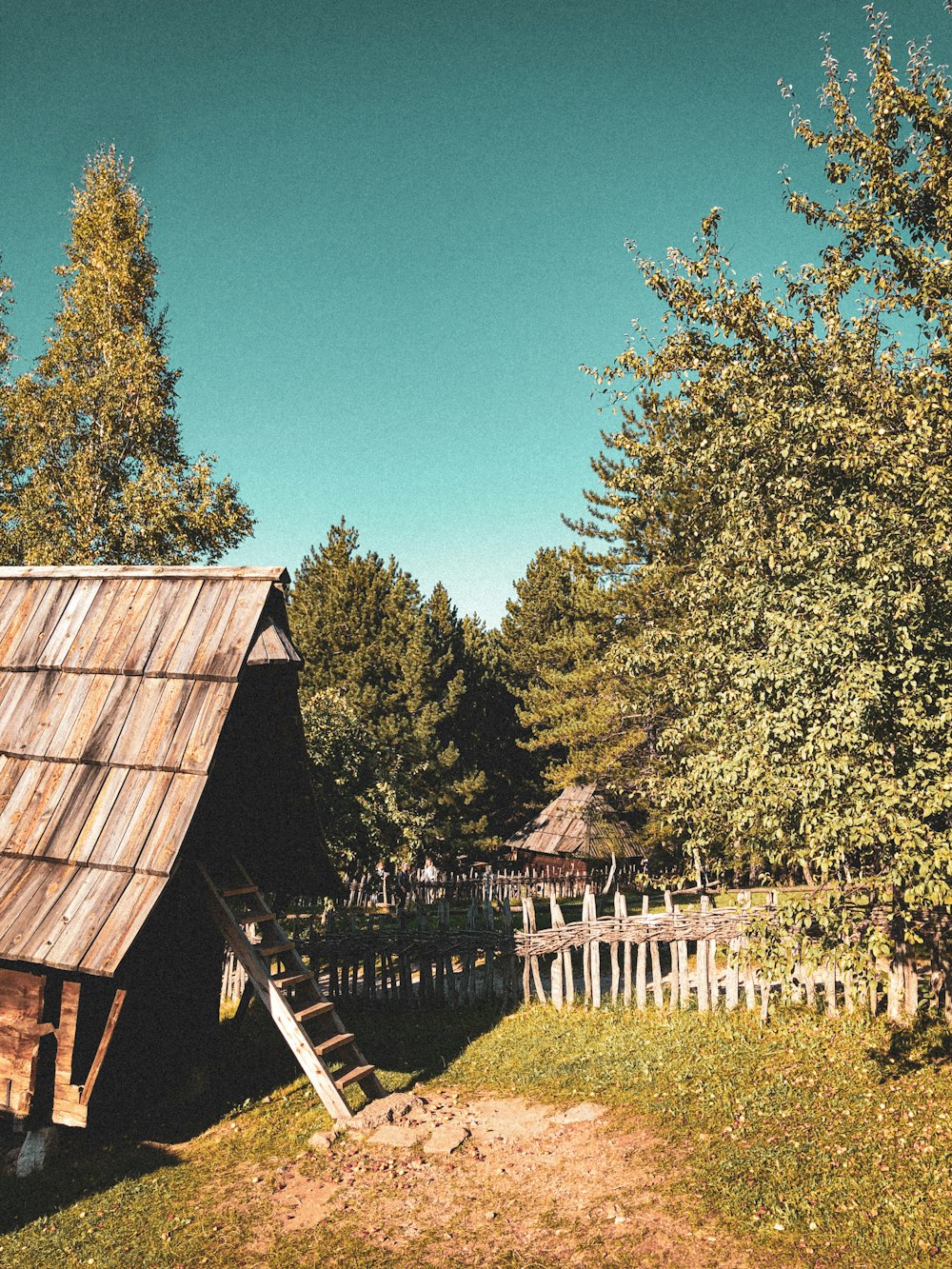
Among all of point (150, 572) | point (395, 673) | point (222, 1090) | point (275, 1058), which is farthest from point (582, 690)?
point (150, 572)

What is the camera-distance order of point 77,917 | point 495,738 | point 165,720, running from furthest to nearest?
point 495,738 → point 165,720 → point 77,917

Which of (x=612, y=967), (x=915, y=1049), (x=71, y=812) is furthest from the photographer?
(x=612, y=967)

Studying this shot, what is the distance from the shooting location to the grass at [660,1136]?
234 inches

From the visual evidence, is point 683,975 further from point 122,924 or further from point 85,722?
point 85,722

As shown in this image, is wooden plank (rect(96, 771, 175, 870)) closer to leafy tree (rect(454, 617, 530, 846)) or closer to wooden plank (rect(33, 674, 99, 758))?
wooden plank (rect(33, 674, 99, 758))

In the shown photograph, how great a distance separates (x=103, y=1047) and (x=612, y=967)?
7.16 meters

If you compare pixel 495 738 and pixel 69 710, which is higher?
pixel 495 738

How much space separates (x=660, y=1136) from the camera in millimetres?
7383

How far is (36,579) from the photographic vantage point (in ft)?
30.1

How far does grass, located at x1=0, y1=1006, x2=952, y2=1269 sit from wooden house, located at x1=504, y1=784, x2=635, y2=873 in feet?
59.6

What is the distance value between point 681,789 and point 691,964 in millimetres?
7354

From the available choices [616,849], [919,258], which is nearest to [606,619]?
[616,849]

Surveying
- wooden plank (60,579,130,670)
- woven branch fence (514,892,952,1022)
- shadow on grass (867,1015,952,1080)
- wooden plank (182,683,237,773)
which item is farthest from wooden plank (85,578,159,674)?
shadow on grass (867,1015,952,1080)

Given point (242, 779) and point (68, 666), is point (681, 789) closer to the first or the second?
point (242, 779)
